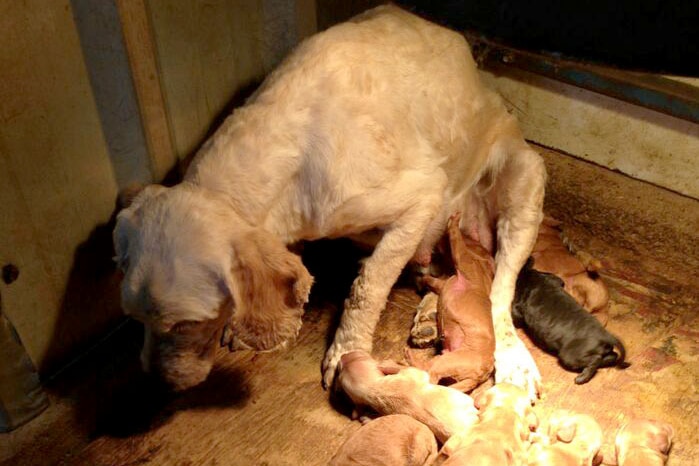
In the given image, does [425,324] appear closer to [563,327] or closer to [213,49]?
[563,327]

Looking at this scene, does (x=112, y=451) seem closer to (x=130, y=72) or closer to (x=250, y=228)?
(x=250, y=228)

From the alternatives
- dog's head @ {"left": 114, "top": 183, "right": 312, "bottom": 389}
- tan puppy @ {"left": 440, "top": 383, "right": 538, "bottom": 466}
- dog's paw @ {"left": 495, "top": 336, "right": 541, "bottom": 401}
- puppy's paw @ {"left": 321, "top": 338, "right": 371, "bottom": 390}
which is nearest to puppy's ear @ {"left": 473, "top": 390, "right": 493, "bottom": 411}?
tan puppy @ {"left": 440, "top": 383, "right": 538, "bottom": 466}

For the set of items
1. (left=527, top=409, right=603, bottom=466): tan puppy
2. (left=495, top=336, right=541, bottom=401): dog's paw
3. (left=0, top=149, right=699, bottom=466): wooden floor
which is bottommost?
(left=0, top=149, right=699, bottom=466): wooden floor

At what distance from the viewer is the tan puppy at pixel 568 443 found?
2.30 m

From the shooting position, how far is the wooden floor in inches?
109

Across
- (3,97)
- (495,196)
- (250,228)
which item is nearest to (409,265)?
(495,196)

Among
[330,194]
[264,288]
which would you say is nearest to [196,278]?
[264,288]

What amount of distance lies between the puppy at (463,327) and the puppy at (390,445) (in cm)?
28

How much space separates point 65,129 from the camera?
2.63m

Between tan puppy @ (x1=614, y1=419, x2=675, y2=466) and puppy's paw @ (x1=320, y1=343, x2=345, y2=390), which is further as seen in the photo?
puppy's paw @ (x1=320, y1=343, x2=345, y2=390)

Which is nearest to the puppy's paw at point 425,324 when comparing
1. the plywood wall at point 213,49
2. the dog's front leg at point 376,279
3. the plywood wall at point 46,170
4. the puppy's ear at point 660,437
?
the dog's front leg at point 376,279

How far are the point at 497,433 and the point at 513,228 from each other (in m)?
1.18

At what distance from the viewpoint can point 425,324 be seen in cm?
314

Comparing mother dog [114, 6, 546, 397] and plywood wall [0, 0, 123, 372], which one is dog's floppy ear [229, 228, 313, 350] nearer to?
mother dog [114, 6, 546, 397]
